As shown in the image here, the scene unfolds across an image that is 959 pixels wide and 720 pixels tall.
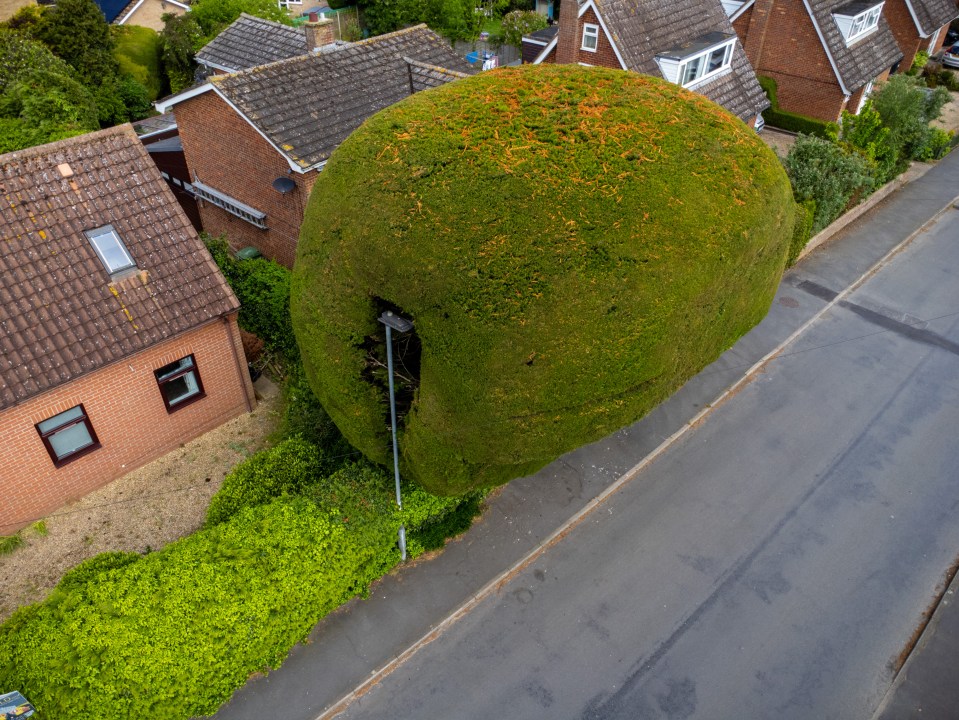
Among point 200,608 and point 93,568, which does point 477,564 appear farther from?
point 93,568

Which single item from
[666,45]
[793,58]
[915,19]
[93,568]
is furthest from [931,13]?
[93,568]

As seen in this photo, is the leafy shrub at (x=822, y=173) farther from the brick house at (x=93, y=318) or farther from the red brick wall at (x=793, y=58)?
the brick house at (x=93, y=318)

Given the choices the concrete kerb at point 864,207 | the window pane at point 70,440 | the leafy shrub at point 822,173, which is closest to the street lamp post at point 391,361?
the window pane at point 70,440

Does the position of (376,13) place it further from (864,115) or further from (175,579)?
(175,579)

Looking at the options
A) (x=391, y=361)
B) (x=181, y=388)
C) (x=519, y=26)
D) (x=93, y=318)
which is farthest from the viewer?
(x=519, y=26)

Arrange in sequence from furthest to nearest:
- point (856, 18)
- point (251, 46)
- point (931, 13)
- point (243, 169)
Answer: point (931, 13) → point (856, 18) → point (251, 46) → point (243, 169)

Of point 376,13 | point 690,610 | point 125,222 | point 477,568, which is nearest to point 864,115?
point 690,610
